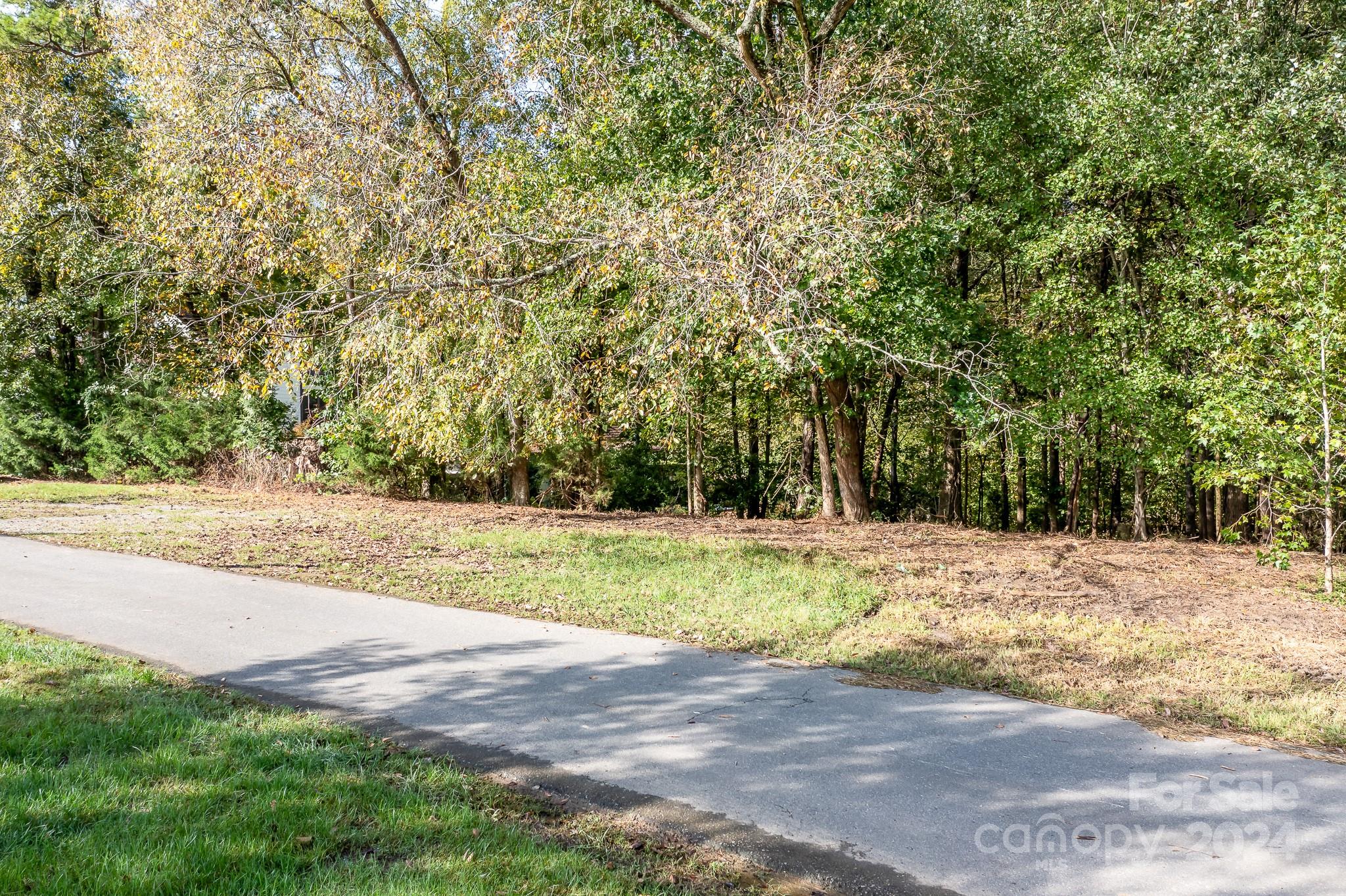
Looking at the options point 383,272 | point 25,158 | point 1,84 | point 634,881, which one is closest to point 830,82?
point 383,272

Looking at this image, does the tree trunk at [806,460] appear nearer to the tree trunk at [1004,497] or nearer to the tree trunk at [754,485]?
the tree trunk at [754,485]

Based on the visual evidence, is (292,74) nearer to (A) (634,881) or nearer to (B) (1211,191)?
(A) (634,881)

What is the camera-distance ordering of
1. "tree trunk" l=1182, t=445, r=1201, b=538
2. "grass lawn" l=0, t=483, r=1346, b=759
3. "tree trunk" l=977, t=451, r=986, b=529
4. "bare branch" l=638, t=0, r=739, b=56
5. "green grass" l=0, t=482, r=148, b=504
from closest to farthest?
1. "grass lawn" l=0, t=483, r=1346, b=759
2. "bare branch" l=638, t=0, r=739, b=56
3. "green grass" l=0, t=482, r=148, b=504
4. "tree trunk" l=1182, t=445, r=1201, b=538
5. "tree trunk" l=977, t=451, r=986, b=529

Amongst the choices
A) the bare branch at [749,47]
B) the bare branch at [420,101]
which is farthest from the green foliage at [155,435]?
the bare branch at [749,47]

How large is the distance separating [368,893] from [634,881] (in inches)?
37.7

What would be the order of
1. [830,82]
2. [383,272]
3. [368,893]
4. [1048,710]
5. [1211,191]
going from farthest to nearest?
[1211,191]
[830,82]
[383,272]
[1048,710]
[368,893]

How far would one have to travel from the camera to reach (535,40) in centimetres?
1147

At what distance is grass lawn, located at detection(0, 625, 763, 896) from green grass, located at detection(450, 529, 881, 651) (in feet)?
9.96

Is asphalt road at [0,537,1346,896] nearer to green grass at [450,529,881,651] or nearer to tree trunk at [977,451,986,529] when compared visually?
green grass at [450,529,881,651]

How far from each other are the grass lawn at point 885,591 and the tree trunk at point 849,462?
62.3 inches

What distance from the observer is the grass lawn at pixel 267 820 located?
9.80ft

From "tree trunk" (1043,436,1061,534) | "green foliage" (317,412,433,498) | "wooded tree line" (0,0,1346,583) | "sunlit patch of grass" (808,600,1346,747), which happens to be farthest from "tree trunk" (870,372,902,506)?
"sunlit patch of grass" (808,600,1346,747)

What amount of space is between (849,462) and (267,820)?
43.5 ft

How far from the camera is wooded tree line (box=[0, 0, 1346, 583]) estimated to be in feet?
30.6
